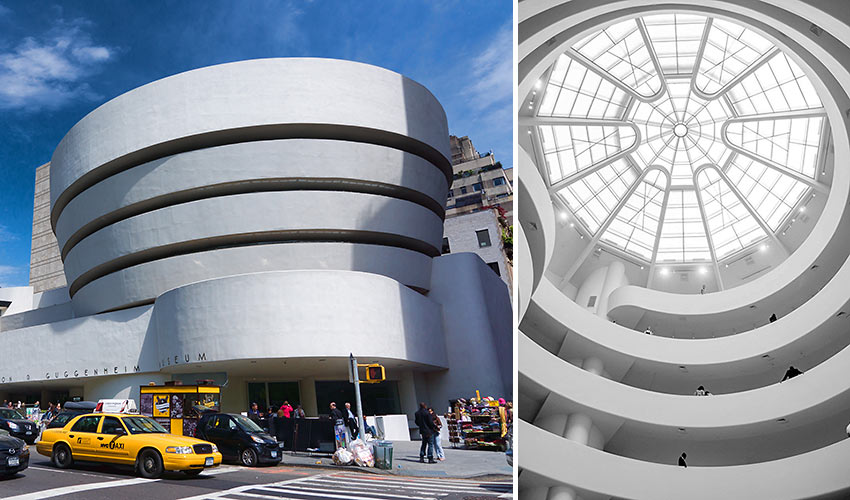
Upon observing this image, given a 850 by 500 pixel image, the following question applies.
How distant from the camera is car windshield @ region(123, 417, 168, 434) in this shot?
33.9 feet

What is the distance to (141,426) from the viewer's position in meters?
10.6

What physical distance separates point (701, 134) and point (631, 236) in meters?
6.40

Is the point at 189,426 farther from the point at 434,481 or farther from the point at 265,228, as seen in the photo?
the point at 265,228

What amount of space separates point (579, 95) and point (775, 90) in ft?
26.6

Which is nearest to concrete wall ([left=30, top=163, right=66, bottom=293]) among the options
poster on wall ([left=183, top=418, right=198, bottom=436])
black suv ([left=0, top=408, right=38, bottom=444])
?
black suv ([left=0, top=408, right=38, bottom=444])

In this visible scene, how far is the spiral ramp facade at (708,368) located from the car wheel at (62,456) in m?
7.45

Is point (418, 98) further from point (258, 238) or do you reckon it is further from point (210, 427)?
point (210, 427)

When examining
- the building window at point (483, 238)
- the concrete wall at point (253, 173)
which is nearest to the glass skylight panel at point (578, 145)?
the concrete wall at point (253, 173)

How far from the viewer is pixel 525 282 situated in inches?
143

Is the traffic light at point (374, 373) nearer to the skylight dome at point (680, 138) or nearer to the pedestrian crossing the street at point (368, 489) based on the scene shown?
the pedestrian crossing the street at point (368, 489)

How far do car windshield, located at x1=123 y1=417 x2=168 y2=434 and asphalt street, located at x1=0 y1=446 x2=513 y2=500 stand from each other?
2.44ft

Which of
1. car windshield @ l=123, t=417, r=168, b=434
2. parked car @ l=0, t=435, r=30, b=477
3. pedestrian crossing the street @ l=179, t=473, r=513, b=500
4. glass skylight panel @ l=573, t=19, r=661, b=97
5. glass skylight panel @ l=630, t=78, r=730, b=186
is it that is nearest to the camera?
parked car @ l=0, t=435, r=30, b=477

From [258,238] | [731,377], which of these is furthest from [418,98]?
[731,377]

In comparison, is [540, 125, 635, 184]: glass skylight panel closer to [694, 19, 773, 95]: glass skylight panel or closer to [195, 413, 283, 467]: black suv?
[694, 19, 773, 95]: glass skylight panel
